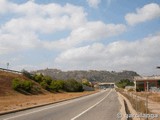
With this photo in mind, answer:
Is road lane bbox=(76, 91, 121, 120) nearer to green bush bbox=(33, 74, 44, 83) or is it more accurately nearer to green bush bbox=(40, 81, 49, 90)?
green bush bbox=(40, 81, 49, 90)

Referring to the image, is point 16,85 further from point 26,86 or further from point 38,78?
point 38,78

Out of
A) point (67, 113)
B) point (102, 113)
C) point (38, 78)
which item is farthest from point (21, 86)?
point (102, 113)

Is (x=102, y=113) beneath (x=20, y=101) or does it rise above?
above

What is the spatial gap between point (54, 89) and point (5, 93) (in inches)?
1334

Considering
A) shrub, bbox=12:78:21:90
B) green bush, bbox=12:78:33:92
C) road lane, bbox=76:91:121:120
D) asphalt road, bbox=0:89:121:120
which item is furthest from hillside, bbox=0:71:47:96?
road lane, bbox=76:91:121:120

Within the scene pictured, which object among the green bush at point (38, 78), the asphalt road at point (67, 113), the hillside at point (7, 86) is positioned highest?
the green bush at point (38, 78)

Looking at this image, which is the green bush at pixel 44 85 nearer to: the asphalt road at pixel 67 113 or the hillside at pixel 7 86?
the hillside at pixel 7 86

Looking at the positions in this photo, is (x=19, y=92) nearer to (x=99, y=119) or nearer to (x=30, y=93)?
(x=30, y=93)

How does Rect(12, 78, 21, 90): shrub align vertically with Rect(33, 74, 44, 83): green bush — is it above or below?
below

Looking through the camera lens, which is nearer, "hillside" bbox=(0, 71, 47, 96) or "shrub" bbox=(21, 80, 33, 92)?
"hillside" bbox=(0, 71, 47, 96)

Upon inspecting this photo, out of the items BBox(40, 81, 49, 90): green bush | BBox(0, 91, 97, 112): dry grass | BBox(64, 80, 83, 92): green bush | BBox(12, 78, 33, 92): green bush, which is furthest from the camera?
BBox(64, 80, 83, 92): green bush

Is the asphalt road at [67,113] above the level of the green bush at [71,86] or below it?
below

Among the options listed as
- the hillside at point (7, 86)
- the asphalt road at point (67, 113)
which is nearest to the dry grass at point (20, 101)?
the asphalt road at point (67, 113)

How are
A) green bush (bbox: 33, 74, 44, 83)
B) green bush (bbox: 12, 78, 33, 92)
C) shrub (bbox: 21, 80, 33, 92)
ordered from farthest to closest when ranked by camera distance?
green bush (bbox: 33, 74, 44, 83)
shrub (bbox: 21, 80, 33, 92)
green bush (bbox: 12, 78, 33, 92)
